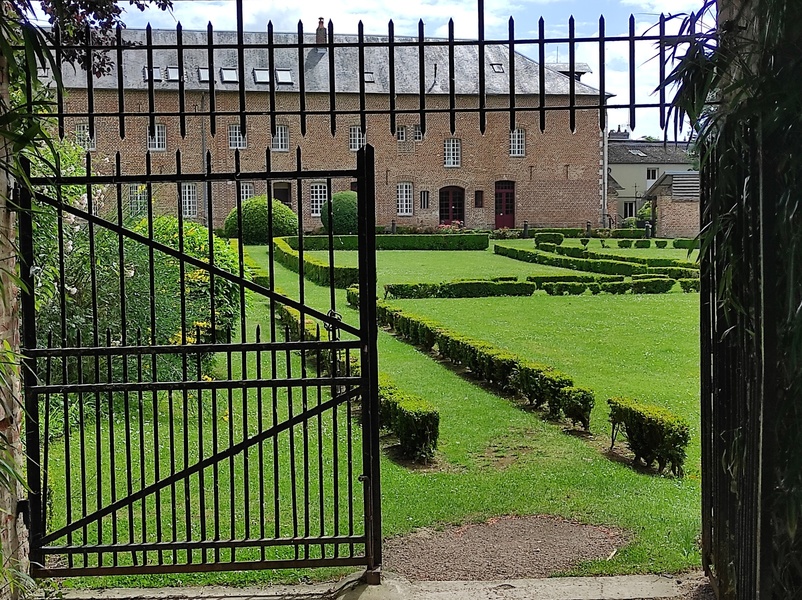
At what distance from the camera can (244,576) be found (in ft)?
13.6

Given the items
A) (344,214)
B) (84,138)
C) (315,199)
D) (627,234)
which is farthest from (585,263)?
(315,199)

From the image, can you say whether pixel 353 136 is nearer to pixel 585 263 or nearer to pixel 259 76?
pixel 259 76

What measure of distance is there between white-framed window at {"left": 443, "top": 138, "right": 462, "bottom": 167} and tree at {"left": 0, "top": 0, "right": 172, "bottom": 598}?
3052 centimetres

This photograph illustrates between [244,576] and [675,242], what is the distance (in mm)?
25068

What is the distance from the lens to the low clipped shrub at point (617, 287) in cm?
1681

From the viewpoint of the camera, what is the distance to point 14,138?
3086 mm

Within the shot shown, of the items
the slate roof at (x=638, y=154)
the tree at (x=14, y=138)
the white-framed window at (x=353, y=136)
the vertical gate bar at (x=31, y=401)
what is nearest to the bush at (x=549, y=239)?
the white-framed window at (x=353, y=136)

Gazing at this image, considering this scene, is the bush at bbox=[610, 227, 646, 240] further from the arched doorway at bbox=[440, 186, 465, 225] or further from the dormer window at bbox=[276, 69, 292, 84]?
the dormer window at bbox=[276, 69, 292, 84]

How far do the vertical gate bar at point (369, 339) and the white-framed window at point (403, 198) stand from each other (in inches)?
1173

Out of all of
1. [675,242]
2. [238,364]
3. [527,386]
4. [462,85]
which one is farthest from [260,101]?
[527,386]

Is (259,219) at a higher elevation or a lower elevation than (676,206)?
lower

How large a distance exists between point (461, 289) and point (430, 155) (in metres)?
18.1

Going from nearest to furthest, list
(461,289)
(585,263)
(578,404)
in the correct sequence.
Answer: (578,404) → (461,289) → (585,263)

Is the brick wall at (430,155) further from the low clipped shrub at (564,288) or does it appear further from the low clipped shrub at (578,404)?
the low clipped shrub at (578,404)
